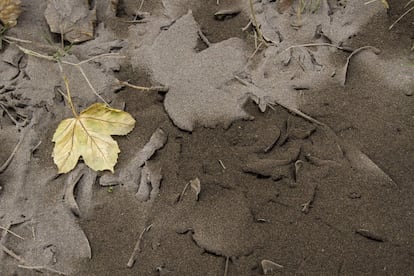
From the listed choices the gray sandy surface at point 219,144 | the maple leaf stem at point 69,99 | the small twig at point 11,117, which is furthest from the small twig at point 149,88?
the small twig at point 11,117

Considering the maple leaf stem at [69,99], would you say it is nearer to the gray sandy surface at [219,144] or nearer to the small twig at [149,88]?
the gray sandy surface at [219,144]

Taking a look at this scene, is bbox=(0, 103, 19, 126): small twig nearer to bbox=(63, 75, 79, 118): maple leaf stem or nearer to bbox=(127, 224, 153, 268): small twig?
bbox=(63, 75, 79, 118): maple leaf stem

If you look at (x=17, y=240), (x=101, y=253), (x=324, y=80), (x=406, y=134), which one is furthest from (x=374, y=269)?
(x=17, y=240)

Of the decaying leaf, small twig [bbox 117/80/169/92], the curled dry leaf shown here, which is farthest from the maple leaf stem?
the decaying leaf

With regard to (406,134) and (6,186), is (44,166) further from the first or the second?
(406,134)

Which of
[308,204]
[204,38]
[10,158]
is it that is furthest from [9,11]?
[308,204]

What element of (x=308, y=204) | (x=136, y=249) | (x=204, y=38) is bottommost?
(x=136, y=249)

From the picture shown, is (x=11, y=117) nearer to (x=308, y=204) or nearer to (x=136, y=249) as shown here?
(x=136, y=249)
